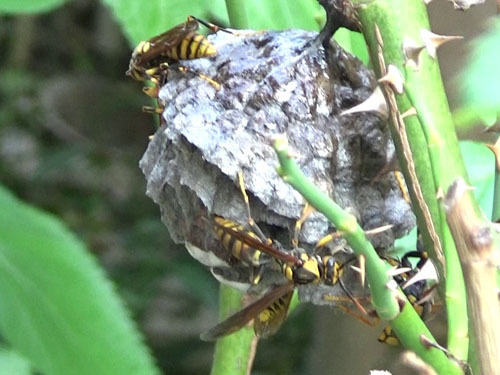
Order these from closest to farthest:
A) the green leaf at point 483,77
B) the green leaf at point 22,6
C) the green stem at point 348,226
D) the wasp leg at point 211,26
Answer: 1. the green leaf at point 483,77
2. the green stem at point 348,226
3. the wasp leg at point 211,26
4. the green leaf at point 22,6

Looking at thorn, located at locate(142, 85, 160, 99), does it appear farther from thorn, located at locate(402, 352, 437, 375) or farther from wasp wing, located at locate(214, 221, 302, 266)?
thorn, located at locate(402, 352, 437, 375)

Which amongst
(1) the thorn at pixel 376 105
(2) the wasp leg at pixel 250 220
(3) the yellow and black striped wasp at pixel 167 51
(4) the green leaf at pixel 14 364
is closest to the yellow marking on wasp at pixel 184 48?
(3) the yellow and black striped wasp at pixel 167 51

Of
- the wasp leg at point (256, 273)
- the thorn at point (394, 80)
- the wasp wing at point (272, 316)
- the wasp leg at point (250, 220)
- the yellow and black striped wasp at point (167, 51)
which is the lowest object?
the wasp wing at point (272, 316)

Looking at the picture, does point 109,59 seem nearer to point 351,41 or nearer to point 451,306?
point 351,41

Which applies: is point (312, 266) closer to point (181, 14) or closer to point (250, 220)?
point (250, 220)

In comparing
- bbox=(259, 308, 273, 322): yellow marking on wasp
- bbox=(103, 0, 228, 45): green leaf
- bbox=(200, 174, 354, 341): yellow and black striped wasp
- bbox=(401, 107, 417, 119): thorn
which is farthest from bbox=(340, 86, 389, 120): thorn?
bbox=(103, 0, 228, 45): green leaf

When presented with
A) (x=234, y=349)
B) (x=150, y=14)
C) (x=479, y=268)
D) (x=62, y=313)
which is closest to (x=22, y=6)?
(x=150, y=14)

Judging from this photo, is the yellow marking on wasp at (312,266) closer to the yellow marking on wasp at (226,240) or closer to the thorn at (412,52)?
the yellow marking on wasp at (226,240)

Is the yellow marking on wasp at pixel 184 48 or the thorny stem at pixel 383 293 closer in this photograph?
the thorny stem at pixel 383 293
